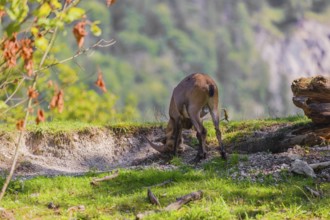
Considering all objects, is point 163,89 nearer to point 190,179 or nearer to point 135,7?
point 135,7

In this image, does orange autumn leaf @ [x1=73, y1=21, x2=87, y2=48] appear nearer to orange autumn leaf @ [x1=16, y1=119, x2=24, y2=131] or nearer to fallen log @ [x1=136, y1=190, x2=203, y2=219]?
orange autumn leaf @ [x1=16, y1=119, x2=24, y2=131]

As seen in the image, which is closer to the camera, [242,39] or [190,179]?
[190,179]

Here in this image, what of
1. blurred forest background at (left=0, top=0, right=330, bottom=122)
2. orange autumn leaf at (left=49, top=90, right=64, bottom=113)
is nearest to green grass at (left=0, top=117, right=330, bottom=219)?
orange autumn leaf at (left=49, top=90, right=64, bottom=113)

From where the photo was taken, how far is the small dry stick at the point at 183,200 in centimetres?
789

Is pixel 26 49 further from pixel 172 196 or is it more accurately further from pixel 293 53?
pixel 293 53

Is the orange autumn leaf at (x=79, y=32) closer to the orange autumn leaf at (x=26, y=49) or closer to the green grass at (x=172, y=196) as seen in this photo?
the orange autumn leaf at (x=26, y=49)

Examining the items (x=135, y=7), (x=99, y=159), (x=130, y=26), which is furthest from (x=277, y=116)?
(x=135, y=7)

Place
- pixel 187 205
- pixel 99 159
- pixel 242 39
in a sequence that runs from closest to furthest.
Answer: pixel 187 205 < pixel 99 159 < pixel 242 39

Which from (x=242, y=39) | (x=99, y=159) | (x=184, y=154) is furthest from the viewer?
(x=242, y=39)

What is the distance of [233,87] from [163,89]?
16.0 metres

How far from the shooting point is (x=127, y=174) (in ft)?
32.6

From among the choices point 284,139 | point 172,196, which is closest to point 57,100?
point 172,196

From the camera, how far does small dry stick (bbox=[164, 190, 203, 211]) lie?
7887mm

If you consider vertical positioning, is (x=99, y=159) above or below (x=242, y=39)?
above
